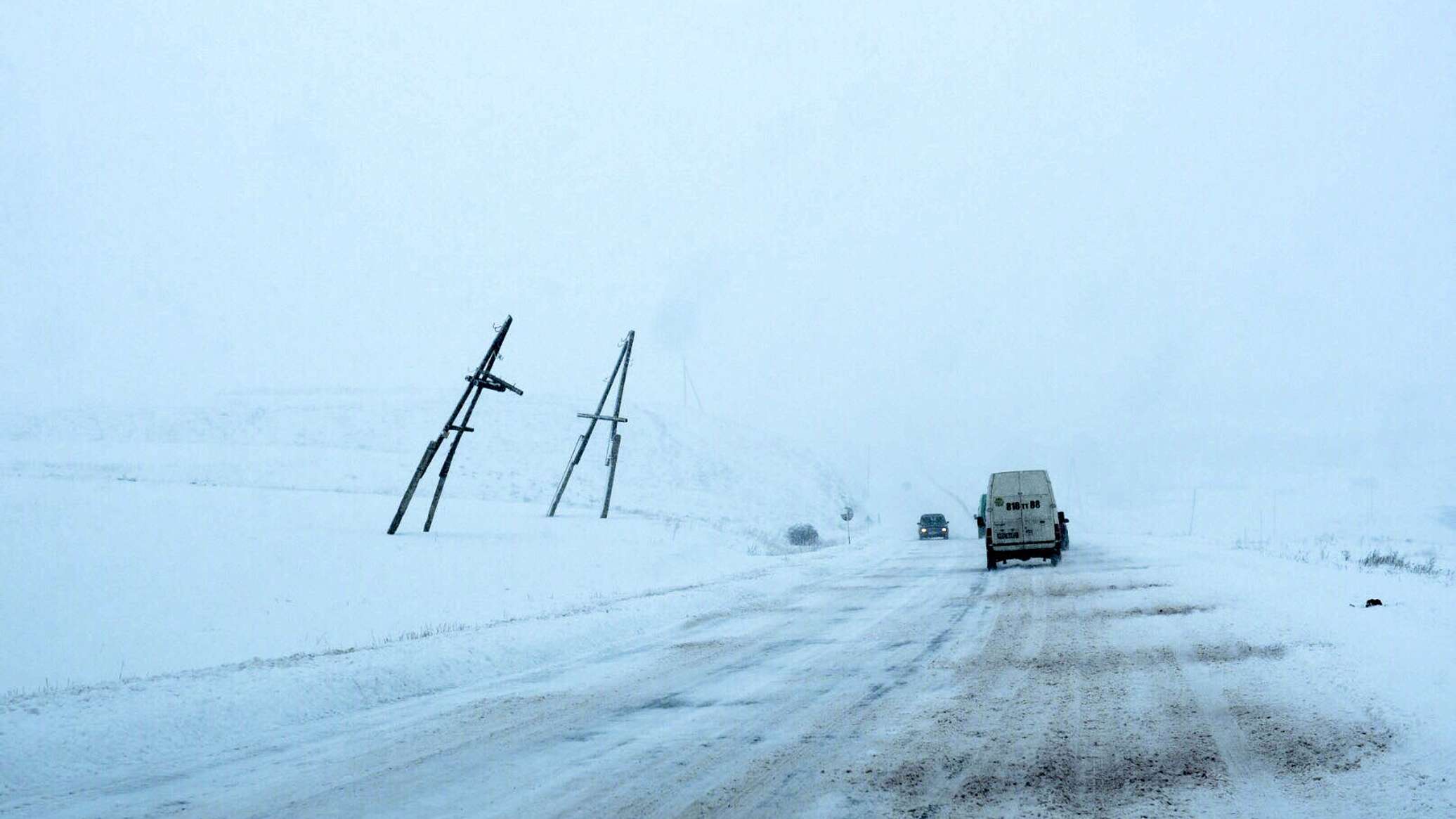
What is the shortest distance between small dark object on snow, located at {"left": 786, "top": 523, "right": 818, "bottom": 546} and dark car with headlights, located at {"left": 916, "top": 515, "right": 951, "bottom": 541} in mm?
7699

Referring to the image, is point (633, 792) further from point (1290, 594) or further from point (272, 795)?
point (1290, 594)

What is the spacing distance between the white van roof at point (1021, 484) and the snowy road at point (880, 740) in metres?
15.4

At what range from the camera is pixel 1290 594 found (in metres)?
15.6

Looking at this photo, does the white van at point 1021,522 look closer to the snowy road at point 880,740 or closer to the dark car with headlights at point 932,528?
the snowy road at point 880,740

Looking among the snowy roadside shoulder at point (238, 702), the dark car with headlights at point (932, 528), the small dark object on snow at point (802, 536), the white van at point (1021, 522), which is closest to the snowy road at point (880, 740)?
the snowy roadside shoulder at point (238, 702)

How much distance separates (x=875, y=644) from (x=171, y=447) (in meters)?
43.6

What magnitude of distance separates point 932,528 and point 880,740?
47.2 metres

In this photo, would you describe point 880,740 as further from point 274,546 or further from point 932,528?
point 932,528

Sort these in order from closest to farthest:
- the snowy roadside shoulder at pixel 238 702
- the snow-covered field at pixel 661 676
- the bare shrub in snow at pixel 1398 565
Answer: the snow-covered field at pixel 661 676 → the snowy roadside shoulder at pixel 238 702 → the bare shrub in snow at pixel 1398 565

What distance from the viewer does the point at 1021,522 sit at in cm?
2798

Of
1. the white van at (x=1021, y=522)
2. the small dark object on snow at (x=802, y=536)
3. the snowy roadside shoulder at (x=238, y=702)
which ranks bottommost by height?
the snowy roadside shoulder at (x=238, y=702)

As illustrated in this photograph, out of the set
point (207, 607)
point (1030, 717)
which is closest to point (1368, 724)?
point (1030, 717)

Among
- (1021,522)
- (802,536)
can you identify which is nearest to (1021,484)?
(1021,522)

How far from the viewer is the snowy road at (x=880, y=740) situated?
5.82 m
